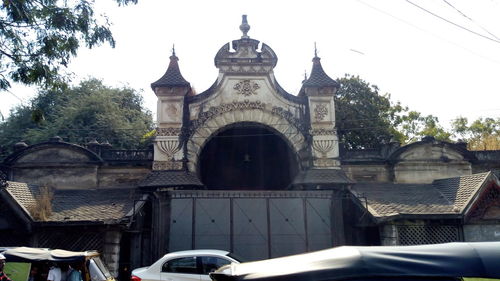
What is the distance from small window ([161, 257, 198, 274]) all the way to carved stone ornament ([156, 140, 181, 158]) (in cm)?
637

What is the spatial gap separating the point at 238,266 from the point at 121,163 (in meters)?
13.0

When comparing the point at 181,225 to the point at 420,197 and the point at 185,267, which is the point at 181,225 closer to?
the point at 185,267

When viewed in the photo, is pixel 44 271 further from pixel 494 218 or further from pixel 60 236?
pixel 494 218

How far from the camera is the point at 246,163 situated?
2025 cm

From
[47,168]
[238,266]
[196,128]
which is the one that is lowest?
[238,266]

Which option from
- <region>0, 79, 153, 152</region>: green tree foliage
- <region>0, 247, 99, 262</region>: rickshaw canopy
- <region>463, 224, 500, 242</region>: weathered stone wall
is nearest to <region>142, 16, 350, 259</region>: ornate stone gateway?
<region>463, 224, 500, 242</region>: weathered stone wall

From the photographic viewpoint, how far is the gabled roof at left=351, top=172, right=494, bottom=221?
46.2 feet

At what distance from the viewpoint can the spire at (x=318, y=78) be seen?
55.4ft

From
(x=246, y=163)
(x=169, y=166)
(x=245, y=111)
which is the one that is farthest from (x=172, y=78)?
(x=246, y=163)

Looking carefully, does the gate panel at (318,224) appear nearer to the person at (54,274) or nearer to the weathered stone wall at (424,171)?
the weathered stone wall at (424,171)

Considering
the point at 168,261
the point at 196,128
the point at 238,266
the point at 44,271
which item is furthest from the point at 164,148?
the point at 238,266

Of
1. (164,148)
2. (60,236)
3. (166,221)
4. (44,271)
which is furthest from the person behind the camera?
(164,148)

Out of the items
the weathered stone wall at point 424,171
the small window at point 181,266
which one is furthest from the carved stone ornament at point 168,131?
the weathered stone wall at point 424,171

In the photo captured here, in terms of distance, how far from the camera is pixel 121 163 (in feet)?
56.2
